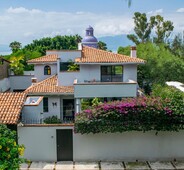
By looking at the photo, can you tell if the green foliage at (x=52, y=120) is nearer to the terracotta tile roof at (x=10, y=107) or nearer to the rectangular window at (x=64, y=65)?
the rectangular window at (x=64, y=65)

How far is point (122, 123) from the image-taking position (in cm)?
2105

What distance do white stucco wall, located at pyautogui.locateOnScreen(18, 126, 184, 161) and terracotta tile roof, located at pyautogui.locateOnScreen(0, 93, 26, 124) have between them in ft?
2.71

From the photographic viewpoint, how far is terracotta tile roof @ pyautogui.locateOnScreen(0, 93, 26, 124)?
68.3 ft

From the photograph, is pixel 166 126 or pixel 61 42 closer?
pixel 166 126

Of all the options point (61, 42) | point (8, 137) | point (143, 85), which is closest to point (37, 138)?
point (8, 137)

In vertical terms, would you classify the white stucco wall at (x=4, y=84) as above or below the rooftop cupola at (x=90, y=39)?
below

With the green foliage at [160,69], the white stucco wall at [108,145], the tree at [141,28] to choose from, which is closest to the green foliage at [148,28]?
the tree at [141,28]

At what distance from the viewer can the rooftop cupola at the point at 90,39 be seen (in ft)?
210

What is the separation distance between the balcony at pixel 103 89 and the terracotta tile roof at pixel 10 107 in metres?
6.97

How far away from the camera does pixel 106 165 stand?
20922 millimetres

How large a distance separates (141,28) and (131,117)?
184 feet

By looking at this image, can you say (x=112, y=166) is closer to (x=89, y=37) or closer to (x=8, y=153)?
(x=8, y=153)

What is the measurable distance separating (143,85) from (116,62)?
941 centimetres

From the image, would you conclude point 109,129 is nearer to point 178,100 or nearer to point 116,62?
point 178,100
